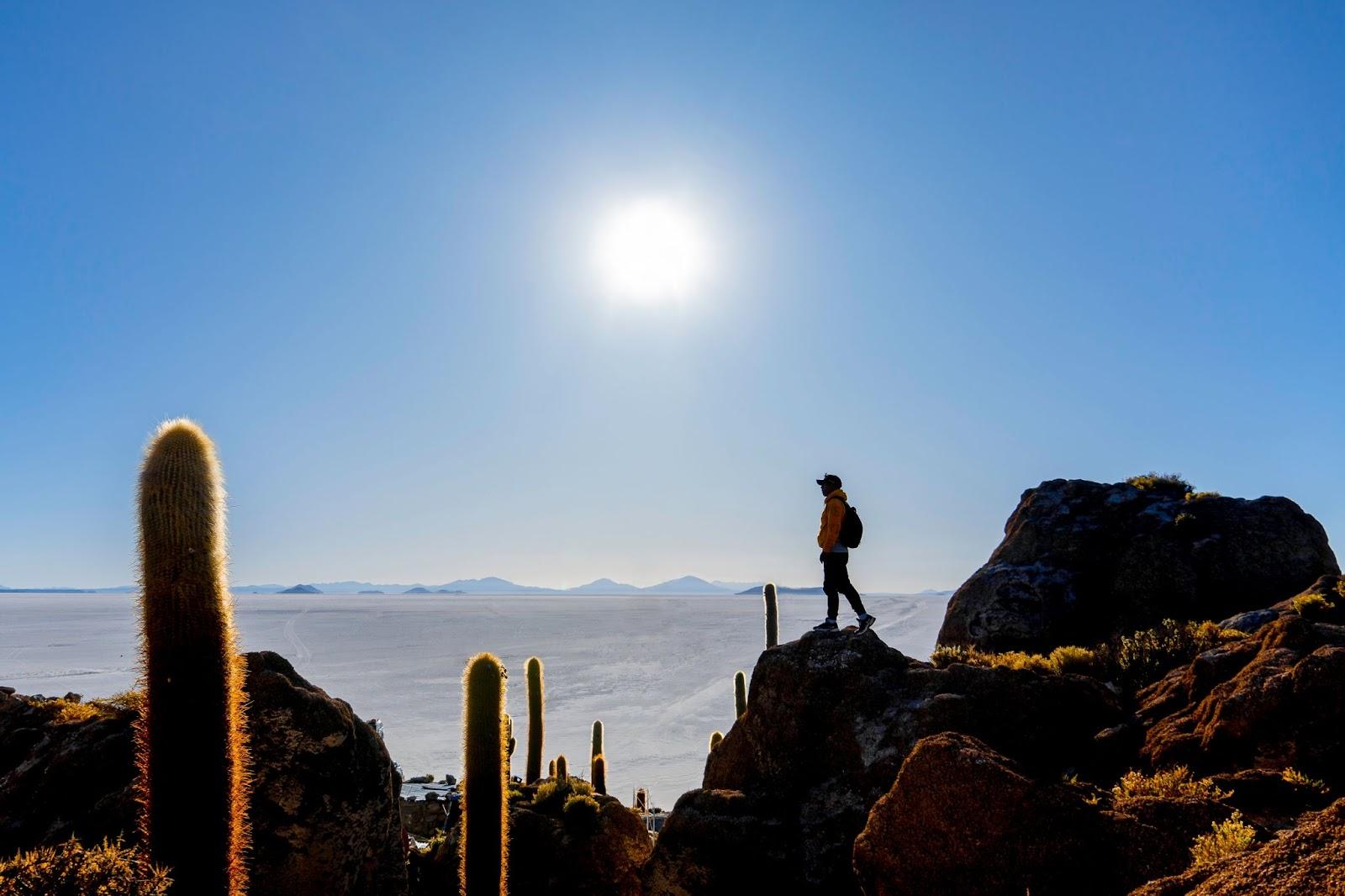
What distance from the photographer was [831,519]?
9.91 m

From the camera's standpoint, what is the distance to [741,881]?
740cm

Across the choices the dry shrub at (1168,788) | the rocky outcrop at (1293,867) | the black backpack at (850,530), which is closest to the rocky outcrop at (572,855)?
the black backpack at (850,530)

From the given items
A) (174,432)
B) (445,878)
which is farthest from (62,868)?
(445,878)

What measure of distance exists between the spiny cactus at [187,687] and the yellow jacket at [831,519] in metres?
6.92

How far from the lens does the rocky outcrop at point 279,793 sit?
293 inches

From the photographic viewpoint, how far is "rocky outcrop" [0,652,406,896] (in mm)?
7438

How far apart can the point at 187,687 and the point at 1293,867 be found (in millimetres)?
6215

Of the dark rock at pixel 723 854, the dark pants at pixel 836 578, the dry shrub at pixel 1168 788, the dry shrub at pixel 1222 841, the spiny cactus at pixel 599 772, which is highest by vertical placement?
the dark pants at pixel 836 578

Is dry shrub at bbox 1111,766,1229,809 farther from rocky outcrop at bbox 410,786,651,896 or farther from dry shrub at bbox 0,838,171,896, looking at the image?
rocky outcrop at bbox 410,786,651,896

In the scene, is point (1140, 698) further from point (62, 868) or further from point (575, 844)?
point (62, 868)

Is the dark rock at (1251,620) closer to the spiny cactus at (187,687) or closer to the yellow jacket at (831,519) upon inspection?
the yellow jacket at (831,519)

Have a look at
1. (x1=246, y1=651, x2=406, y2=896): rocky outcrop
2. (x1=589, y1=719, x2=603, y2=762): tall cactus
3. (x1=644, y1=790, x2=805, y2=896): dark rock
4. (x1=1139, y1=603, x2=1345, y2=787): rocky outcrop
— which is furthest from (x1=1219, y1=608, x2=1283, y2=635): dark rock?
(x1=589, y1=719, x2=603, y2=762): tall cactus

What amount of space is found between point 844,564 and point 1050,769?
3.36 metres

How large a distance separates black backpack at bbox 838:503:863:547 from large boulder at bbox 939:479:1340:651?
17.5 feet
